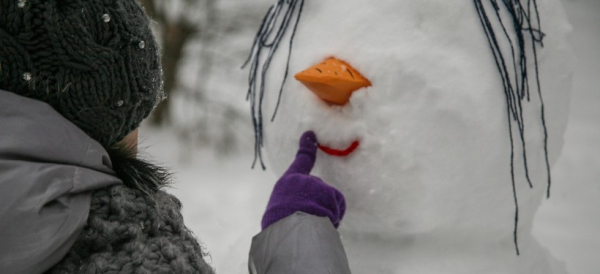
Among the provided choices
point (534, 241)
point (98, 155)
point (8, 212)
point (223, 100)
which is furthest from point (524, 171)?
point (223, 100)

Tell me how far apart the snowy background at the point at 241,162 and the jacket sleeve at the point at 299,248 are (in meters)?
0.41

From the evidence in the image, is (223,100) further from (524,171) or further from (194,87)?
(524,171)

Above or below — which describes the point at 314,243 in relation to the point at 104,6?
below

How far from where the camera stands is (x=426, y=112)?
115 centimetres

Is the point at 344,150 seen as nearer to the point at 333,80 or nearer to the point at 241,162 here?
the point at 333,80

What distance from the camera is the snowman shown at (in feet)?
3.78

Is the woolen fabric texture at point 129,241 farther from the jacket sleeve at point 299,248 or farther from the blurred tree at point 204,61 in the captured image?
the blurred tree at point 204,61

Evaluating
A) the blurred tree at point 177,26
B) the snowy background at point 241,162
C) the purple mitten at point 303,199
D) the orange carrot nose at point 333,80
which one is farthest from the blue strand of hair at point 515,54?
the blurred tree at point 177,26

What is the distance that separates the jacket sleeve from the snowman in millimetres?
193

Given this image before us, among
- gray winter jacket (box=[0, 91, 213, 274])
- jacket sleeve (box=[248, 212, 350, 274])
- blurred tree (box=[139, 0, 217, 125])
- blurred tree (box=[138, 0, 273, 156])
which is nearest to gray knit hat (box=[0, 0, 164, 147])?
gray winter jacket (box=[0, 91, 213, 274])

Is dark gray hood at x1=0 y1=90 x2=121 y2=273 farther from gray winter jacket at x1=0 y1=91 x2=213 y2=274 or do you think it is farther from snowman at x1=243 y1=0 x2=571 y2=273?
snowman at x1=243 y1=0 x2=571 y2=273

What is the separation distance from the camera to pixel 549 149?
136cm

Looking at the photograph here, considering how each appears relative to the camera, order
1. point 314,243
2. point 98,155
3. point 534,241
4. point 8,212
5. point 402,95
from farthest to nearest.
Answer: point 534,241, point 402,95, point 314,243, point 98,155, point 8,212

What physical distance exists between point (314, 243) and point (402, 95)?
35cm
